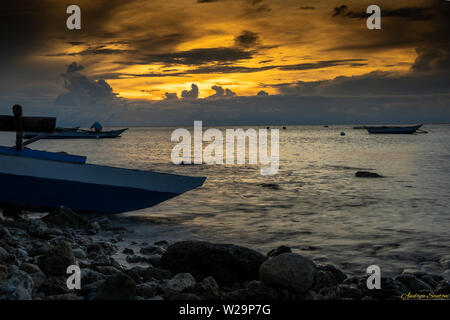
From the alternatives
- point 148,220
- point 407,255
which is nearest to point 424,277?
point 407,255

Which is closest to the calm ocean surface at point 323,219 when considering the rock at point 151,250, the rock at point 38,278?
the rock at point 151,250

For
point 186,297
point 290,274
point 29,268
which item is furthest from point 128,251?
point 290,274

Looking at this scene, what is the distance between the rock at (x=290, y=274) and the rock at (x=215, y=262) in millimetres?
829

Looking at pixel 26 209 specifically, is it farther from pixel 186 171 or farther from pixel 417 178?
pixel 417 178

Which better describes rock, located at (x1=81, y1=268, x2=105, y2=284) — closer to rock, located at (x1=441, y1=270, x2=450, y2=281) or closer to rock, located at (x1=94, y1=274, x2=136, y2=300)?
rock, located at (x1=94, y1=274, x2=136, y2=300)

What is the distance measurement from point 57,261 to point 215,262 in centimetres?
227

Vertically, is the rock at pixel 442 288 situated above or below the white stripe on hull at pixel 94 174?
below

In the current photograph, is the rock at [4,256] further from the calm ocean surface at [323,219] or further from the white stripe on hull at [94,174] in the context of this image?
the white stripe on hull at [94,174]

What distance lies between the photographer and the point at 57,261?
18.7ft

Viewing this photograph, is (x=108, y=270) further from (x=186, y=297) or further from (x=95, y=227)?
(x=95, y=227)

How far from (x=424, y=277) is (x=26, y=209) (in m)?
9.78

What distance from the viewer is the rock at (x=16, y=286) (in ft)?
14.3

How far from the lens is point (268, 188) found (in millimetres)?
18844
